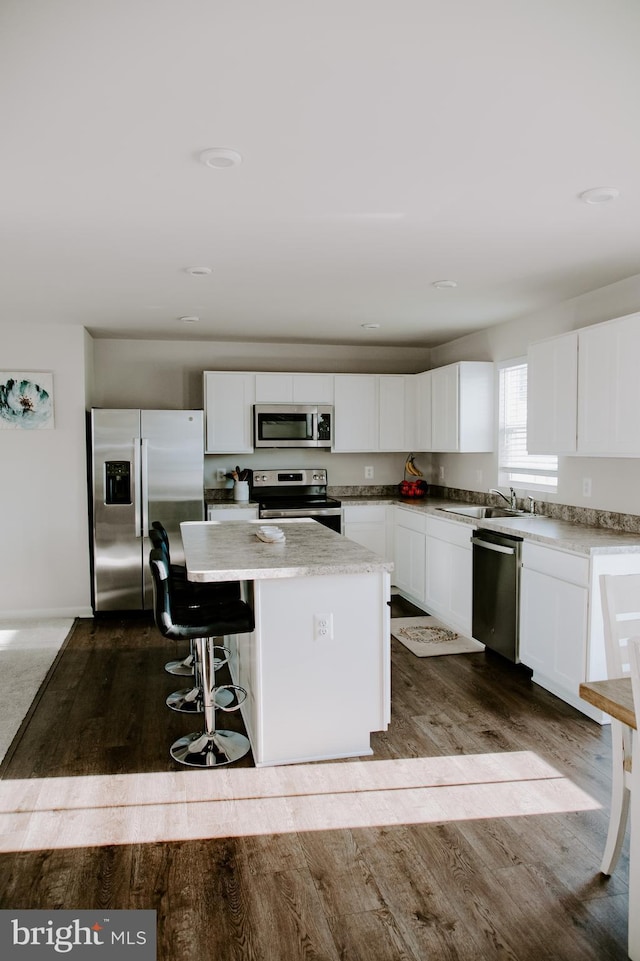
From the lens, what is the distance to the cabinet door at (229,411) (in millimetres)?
6125

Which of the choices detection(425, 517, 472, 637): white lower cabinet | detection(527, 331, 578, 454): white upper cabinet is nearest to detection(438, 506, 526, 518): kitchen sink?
detection(425, 517, 472, 637): white lower cabinet

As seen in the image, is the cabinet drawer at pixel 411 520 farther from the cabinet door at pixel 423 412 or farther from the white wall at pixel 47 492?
the white wall at pixel 47 492

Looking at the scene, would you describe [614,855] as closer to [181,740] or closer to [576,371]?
[181,740]

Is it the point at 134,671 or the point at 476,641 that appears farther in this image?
the point at 476,641

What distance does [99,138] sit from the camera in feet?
7.11

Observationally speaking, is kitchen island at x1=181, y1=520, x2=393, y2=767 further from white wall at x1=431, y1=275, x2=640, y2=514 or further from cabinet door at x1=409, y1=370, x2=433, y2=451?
cabinet door at x1=409, y1=370, x2=433, y2=451

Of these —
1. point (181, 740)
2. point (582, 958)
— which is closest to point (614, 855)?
point (582, 958)

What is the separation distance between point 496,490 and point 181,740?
3.27 m

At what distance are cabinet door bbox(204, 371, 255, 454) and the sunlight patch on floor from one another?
3.62m

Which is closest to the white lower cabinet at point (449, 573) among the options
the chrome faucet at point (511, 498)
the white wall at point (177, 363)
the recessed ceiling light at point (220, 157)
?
the chrome faucet at point (511, 498)

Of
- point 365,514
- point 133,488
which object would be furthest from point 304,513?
→ point 133,488

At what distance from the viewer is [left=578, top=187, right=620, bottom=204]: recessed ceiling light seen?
258cm

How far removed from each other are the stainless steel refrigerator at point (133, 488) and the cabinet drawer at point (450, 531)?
198cm

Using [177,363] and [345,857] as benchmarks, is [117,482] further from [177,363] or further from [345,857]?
[345,857]
